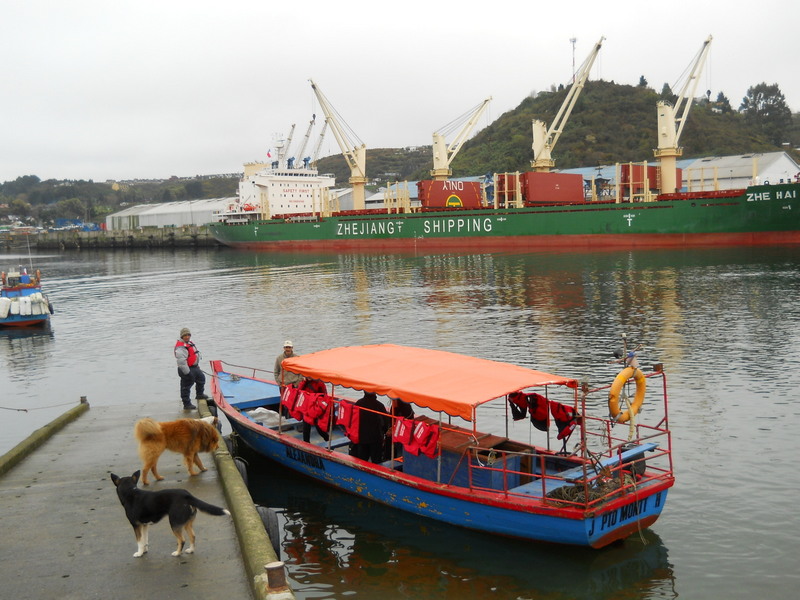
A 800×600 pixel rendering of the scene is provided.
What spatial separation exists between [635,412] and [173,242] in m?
127

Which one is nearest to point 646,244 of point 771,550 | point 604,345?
point 604,345

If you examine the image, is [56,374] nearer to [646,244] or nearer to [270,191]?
[646,244]

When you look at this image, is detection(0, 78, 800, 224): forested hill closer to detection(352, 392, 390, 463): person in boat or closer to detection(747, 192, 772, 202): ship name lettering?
detection(747, 192, 772, 202): ship name lettering

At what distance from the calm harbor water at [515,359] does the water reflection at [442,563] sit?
32 millimetres

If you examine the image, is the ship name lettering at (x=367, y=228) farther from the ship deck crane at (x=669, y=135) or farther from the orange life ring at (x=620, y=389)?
the orange life ring at (x=620, y=389)

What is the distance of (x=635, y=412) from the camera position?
1270 centimetres

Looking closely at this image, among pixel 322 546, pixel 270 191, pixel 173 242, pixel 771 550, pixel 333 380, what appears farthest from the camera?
pixel 173 242

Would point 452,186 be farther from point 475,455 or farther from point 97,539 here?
point 97,539

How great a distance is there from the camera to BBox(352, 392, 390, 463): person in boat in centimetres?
1330

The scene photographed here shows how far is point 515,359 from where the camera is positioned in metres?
25.2

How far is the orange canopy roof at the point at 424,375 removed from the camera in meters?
11.5

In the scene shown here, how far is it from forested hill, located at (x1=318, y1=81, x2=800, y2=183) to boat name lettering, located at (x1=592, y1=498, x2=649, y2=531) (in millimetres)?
121810

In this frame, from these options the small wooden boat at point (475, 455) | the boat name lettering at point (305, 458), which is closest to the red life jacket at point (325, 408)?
the small wooden boat at point (475, 455)

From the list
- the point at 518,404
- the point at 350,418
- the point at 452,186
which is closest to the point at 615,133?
the point at 452,186
